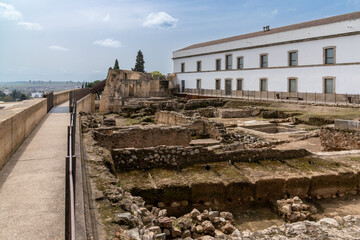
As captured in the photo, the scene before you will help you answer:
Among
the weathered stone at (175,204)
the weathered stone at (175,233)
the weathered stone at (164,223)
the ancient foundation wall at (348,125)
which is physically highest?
the ancient foundation wall at (348,125)

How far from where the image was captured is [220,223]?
6066mm

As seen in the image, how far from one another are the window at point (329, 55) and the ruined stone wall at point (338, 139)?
61.3 feet

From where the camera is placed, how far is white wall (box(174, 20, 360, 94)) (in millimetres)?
27328

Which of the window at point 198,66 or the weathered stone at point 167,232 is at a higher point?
the window at point 198,66

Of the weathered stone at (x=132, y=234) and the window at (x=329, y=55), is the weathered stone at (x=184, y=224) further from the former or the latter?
the window at (x=329, y=55)

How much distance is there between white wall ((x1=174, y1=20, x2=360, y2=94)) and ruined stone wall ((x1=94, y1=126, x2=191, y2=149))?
21.1 meters

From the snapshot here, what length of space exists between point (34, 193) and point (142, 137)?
25.2 ft

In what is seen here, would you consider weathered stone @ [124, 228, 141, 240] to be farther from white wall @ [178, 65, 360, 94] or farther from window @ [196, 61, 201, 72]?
window @ [196, 61, 201, 72]

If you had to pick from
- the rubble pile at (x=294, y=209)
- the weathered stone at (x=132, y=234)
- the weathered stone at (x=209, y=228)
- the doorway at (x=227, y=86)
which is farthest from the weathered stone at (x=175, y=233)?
the doorway at (x=227, y=86)

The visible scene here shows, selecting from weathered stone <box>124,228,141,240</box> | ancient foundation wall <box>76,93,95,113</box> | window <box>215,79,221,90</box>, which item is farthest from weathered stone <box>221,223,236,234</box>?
window <box>215,79,221,90</box>

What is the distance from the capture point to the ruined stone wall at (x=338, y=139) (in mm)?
12609

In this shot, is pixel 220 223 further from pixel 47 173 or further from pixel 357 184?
pixel 357 184

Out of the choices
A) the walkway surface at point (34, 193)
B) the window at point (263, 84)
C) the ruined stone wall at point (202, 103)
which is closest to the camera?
A: the walkway surface at point (34, 193)

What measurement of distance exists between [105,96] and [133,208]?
38414mm
